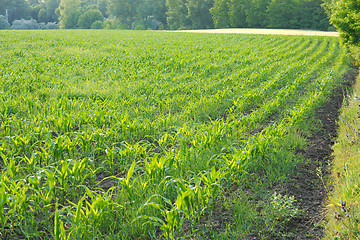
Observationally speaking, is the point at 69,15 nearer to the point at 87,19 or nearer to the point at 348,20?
the point at 87,19

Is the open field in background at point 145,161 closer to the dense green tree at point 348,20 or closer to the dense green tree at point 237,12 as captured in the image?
the dense green tree at point 348,20

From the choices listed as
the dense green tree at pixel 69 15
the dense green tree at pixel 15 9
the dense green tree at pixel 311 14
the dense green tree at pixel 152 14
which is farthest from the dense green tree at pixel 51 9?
the dense green tree at pixel 311 14

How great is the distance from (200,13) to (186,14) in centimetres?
480

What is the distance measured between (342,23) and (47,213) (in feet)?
61.5

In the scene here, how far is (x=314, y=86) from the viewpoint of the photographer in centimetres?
1025

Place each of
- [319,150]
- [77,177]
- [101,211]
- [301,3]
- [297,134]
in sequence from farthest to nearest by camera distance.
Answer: [301,3] < [297,134] < [319,150] < [77,177] < [101,211]

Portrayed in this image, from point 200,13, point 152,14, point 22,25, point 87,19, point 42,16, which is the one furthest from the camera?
point 42,16

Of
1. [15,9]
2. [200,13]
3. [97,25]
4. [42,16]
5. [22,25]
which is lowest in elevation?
[22,25]

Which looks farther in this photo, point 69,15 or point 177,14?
point 69,15

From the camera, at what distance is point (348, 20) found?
16.5 m

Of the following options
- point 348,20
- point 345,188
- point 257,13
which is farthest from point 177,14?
point 345,188

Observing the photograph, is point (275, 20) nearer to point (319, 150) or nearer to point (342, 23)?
point (342, 23)

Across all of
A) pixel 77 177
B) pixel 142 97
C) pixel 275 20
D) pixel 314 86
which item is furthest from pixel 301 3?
pixel 77 177

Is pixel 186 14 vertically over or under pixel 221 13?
over
